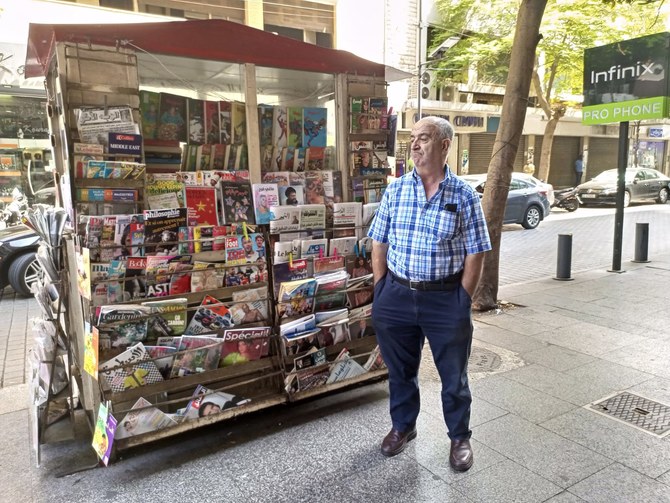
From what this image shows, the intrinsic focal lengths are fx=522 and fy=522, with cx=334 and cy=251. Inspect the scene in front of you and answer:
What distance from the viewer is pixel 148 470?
290cm

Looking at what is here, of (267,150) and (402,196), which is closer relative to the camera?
(402,196)

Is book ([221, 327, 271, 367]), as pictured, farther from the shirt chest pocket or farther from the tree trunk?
the tree trunk

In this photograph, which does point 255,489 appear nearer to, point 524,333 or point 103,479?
point 103,479

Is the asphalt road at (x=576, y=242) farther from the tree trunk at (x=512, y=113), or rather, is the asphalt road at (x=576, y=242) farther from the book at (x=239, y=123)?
the book at (x=239, y=123)

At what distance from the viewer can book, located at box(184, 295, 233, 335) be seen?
3.14m

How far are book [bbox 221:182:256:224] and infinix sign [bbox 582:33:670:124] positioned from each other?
22.4 feet

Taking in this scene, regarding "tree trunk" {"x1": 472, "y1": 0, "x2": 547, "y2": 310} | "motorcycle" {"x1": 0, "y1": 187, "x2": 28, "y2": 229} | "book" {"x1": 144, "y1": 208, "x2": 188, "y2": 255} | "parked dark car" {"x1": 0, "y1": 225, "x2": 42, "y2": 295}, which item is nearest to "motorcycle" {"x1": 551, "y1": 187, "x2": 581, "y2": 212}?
"tree trunk" {"x1": 472, "y1": 0, "x2": 547, "y2": 310}

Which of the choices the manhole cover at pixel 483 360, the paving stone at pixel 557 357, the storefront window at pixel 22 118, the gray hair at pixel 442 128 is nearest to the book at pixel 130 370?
the gray hair at pixel 442 128

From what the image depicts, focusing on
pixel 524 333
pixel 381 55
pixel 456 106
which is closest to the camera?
pixel 524 333

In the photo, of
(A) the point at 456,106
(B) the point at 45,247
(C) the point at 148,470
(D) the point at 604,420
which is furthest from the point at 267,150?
(A) the point at 456,106

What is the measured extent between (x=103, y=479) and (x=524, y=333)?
162 inches

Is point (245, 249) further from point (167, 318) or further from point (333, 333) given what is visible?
point (333, 333)

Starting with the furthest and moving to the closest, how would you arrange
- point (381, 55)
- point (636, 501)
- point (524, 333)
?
point (381, 55) → point (524, 333) → point (636, 501)

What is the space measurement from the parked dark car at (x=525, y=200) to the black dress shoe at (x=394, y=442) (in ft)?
35.9
